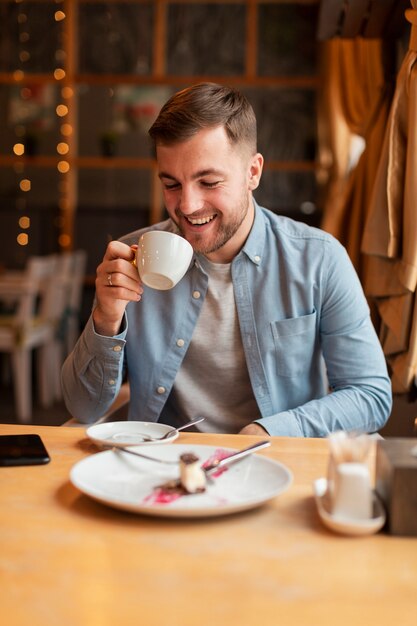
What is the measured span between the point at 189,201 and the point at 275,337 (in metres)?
0.37

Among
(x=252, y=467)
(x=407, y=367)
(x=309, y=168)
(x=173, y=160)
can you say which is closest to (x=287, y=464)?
(x=252, y=467)

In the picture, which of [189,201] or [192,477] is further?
[189,201]

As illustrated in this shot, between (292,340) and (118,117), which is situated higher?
(118,117)

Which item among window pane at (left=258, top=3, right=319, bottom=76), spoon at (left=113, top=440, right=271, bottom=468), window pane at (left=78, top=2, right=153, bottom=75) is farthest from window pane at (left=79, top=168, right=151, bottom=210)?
spoon at (left=113, top=440, right=271, bottom=468)

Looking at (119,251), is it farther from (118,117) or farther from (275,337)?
(118,117)

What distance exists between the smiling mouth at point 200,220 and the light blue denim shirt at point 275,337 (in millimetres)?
129

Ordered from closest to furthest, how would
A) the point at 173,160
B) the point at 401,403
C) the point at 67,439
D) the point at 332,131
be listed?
the point at 67,439 < the point at 173,160 < the point at 401,403 < the point at 332,131

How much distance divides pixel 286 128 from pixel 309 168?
42 cm

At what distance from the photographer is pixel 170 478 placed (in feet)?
3.64

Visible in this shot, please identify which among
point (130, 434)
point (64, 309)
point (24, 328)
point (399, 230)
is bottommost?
point (64, 309)

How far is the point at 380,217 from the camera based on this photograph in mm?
2312

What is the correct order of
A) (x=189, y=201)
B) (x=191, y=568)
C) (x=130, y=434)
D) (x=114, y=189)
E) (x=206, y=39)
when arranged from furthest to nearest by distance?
(x=114, y=189) < (x=206, y=39) < (x=189, y=201) < (x=130, y=434) < (x=191, y=568)

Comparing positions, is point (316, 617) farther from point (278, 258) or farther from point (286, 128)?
point (286, 128)

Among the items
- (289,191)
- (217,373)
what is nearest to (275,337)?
(217,373)
